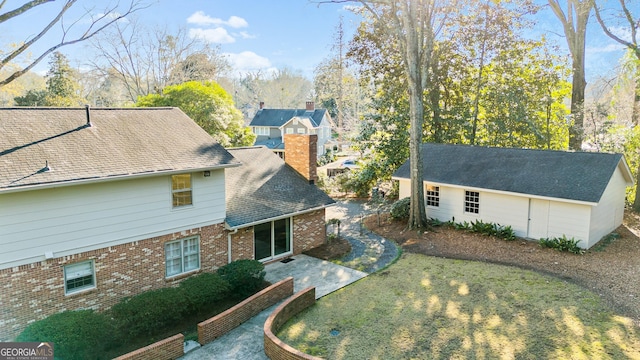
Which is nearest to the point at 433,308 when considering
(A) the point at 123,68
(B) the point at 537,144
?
(B) the point at 537,144

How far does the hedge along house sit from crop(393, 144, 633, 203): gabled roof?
5.93m

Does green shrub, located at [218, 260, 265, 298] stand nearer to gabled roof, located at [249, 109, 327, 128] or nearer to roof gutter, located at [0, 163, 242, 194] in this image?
roof gutter, located at [0, 163, 242, 194]

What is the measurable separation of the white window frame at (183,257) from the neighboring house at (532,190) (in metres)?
11.4

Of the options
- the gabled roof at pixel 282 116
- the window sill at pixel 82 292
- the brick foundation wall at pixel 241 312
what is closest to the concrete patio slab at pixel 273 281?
the brick foundation wall at pixel 241 312

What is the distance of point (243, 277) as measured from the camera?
12.4 m

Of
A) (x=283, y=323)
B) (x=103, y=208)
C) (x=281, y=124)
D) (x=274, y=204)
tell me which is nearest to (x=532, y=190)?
(x=274, y=204)

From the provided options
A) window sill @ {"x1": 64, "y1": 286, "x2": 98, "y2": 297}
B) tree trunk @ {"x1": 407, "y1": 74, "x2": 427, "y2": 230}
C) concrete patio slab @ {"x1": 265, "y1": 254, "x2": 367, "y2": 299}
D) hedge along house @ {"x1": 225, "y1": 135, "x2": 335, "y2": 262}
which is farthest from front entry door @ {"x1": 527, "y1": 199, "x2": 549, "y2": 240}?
window sill @ {"x1": 64, "y1": 286, "x2": 98, "y2": 297}

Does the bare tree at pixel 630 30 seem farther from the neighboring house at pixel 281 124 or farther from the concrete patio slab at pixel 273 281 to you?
the neighboring house at pixel 281 124

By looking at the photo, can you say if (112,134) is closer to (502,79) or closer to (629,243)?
(629,243)

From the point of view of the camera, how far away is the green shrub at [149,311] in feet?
33.1

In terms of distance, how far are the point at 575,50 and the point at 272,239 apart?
2231 centimetres

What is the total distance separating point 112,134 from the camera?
12445mm

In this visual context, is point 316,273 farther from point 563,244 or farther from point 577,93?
point 577,93

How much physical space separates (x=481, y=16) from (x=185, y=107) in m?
20.3
